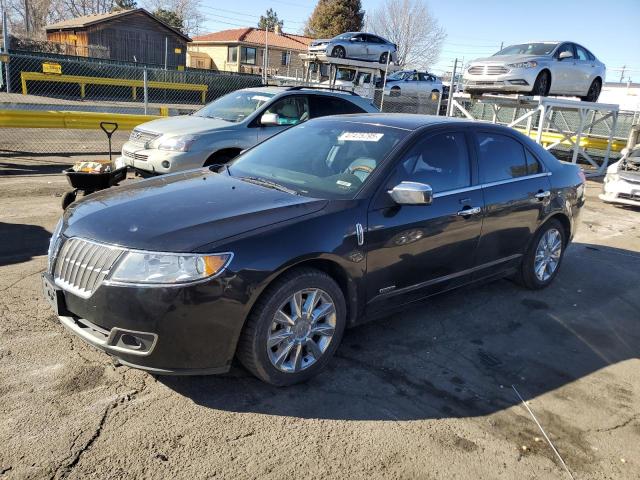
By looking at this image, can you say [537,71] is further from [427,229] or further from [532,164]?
[427,229]

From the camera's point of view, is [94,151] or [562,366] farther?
[94,151]

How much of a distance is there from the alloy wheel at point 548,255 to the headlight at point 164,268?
356 centimetres

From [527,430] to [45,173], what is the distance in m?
9.11

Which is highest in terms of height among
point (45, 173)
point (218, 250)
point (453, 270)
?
point (218, 250)

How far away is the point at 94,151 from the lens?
12.1 m

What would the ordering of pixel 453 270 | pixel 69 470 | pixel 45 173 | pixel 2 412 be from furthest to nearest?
pixel 45 173 → pixel 453 270 → pixel 2 412 → pixel 69 470

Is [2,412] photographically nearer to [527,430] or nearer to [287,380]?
[287,380]

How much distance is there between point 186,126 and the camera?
815cm

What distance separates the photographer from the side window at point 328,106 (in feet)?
29.3

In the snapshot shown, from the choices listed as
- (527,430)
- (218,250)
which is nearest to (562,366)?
(527,430)

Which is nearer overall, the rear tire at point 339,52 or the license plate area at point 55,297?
the license plate area at point 55,297

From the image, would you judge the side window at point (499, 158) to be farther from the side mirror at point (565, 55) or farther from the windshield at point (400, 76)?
the windshield at point (400, 76)

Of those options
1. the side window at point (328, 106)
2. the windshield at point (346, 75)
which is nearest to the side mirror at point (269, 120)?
the side window at point (328, 106)

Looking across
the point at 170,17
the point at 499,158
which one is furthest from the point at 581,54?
the point at 170,17
